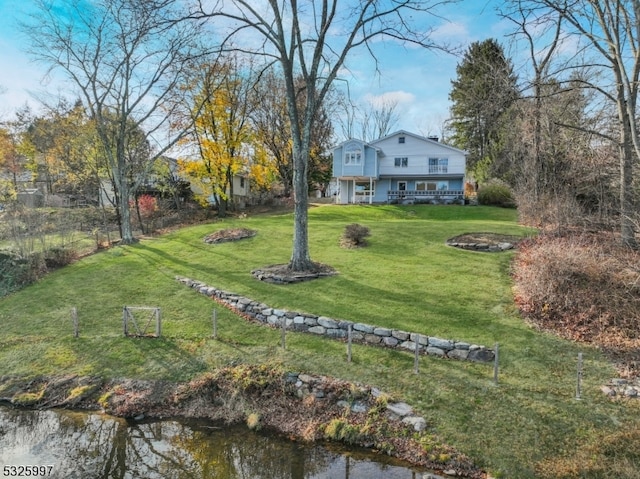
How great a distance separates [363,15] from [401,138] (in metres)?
23.5

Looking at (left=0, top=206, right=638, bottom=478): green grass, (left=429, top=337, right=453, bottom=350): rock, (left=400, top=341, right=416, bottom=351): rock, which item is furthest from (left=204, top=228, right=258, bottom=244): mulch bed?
(left=429, top=337, right=453, bottom=350): rock

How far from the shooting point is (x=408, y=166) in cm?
3597

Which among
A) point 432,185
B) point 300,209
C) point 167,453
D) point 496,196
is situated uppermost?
point 432,185

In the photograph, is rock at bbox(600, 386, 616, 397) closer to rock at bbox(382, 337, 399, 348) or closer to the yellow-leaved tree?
rock at bbox(382, 337, 399, 348)

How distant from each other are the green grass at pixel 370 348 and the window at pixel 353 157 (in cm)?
1834

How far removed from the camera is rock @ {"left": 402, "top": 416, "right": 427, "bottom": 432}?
656cm

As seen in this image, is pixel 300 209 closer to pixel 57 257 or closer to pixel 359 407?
pixel 359 407

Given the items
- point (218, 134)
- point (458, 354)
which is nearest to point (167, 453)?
point (458, 354)

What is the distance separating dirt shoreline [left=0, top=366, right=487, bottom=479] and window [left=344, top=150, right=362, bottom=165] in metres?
29.1

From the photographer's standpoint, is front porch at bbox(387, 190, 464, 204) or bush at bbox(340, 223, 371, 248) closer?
bush at bbox(340, 223, 371, 248)

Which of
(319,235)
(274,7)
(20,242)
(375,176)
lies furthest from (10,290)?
(375,176)

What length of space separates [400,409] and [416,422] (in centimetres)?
40

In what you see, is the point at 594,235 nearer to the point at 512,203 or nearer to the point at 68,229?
the point at 512,203

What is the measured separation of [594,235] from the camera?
13.6 metres
